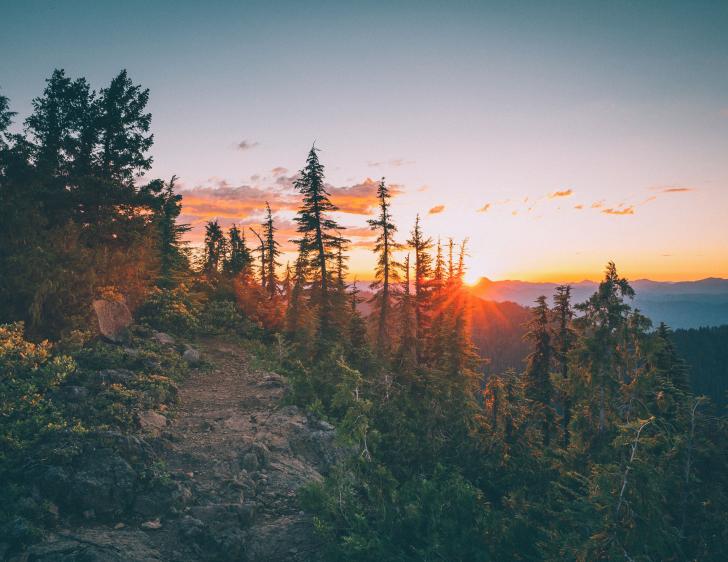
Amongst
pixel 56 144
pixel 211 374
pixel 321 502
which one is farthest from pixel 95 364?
pixel 56 144

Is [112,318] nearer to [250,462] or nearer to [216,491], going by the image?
[250,462]

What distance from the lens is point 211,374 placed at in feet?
58.7

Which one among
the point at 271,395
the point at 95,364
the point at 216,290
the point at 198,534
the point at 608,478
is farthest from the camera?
the point at 216,290

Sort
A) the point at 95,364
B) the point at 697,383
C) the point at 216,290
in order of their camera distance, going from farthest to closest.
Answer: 1. the point at 697,383
2. the point at 216,290
3. the point at 95,364

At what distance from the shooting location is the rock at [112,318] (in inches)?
635

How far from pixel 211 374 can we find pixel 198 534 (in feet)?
37.1

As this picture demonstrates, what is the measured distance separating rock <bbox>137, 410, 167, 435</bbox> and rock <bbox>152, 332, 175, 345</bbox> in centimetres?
821

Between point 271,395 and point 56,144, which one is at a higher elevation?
point 56,144

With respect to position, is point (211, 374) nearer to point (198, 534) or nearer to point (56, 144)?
point (198, 534)

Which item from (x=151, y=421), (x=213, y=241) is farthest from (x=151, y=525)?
(x=213, y=241)

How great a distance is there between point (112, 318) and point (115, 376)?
554 centimetres

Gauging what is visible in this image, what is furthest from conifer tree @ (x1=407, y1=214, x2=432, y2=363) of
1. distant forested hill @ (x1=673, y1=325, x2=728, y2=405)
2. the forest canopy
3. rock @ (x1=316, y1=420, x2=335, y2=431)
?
distant forested hill @ (x1=673, y1=325, x2=728, y2=405)

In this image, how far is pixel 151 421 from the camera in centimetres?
1127

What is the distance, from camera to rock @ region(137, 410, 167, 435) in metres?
10.7
